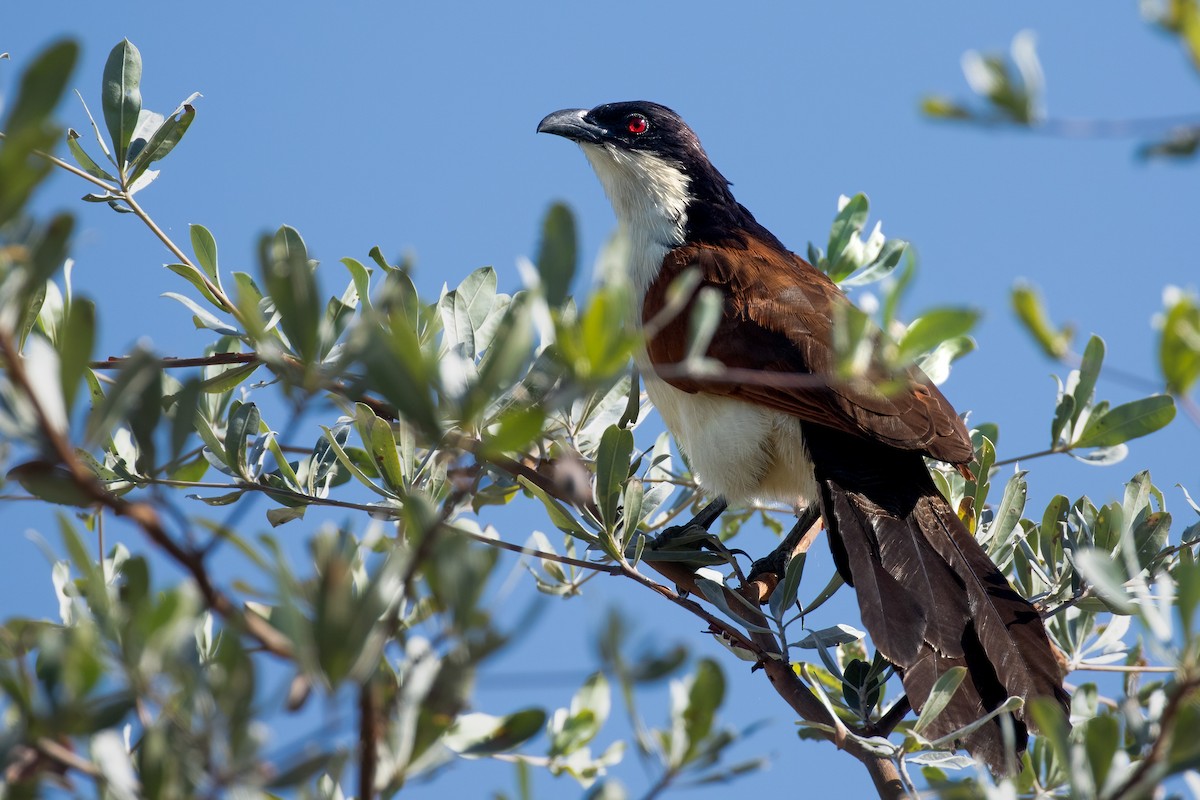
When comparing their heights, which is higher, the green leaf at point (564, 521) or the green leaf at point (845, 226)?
the green leaf at point (845, 226)

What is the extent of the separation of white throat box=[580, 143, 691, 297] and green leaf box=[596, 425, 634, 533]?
1.65 meters

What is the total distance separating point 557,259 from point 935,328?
0.35 meters

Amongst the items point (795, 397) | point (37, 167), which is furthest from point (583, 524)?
Answer: point (37, 167)

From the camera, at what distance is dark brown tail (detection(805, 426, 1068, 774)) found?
2326 millimetres

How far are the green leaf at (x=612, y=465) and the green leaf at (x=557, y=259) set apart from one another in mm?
1045

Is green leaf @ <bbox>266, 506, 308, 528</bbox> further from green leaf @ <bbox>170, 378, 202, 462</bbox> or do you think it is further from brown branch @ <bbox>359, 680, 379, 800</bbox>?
brown branch @ <bbox>359, 680, 379, 800</bbox>

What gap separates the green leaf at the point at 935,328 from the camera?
105cm

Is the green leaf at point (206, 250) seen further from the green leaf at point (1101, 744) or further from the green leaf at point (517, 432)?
the green leaf at point (1101, 744)

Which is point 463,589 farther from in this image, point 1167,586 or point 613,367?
point 1167,586

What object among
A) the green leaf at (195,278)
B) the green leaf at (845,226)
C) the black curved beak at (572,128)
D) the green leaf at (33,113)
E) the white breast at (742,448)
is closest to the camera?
the green leaf at (33,113)

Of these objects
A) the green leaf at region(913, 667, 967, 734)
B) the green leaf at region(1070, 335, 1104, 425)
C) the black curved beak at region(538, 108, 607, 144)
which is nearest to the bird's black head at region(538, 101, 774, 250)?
the black curved beak at region(538, 108, 607, 144)

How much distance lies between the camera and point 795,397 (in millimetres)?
2973

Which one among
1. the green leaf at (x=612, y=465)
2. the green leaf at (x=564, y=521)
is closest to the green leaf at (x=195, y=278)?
the green leaf at (x=564, y=521)

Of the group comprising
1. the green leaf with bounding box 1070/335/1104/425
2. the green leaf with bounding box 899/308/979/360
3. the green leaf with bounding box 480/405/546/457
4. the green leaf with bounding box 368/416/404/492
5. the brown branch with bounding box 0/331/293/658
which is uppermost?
the green leaf with bounding box 899/308/979/360
